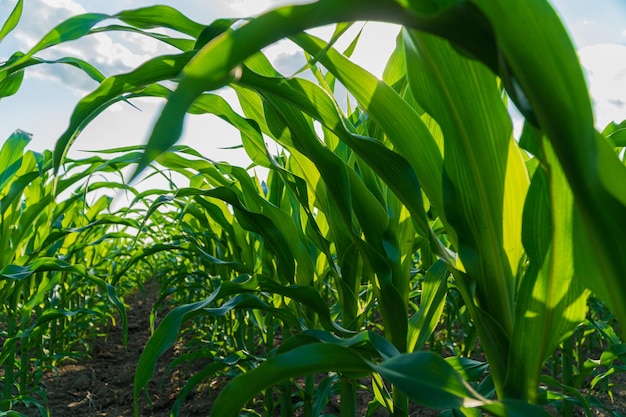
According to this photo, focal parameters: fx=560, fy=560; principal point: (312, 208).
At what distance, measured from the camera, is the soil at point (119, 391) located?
6.79ft

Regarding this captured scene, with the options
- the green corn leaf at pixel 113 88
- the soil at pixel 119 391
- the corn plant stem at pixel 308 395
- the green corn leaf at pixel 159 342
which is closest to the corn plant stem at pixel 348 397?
the corn plant stem at pixel 308 395

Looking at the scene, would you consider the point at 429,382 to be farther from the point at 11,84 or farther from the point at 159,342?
the point at 11,84

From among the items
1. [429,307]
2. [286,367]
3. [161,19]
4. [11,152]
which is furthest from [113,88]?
[11,152]

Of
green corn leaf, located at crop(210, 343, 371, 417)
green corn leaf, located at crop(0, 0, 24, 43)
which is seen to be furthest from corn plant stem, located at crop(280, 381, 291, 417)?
green corn leaf, located at crop(0, 0, 24, 43)

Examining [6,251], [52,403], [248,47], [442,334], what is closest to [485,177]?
[248,47]

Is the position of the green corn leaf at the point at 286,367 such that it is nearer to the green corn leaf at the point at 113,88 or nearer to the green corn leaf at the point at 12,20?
the green corn leaf at the point at 113,88

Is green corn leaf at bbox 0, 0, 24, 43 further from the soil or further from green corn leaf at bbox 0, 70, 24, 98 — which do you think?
the soil

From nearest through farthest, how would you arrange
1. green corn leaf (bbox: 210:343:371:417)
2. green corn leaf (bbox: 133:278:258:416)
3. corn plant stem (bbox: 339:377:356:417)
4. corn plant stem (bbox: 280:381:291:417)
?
green corn leaf (bbox: 210:343:371:417)
green corn leaf (bbox: 133:278:258:416)
corn plant stem (bbox: 339:377:356:417)
corn plant stem (bbox: 280:381:291:417)

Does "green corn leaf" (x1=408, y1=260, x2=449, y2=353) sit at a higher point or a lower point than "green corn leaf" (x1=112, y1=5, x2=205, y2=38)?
lower

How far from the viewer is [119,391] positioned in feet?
7.79

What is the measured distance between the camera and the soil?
81.4 inches

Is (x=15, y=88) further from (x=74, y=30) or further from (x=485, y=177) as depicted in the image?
(x=485, y=177)

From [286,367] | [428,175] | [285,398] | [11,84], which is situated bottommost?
[285,398]

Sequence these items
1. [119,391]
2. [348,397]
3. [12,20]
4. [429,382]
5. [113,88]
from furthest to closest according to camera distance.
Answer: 1. [119,391]
2. [12,20]
3. [348,397]
4. [113,88]
5. [429,382]
